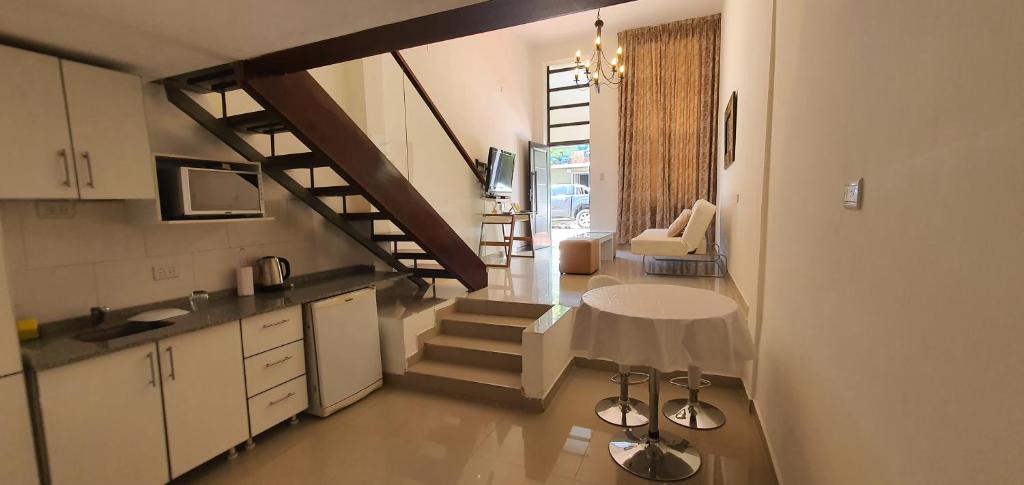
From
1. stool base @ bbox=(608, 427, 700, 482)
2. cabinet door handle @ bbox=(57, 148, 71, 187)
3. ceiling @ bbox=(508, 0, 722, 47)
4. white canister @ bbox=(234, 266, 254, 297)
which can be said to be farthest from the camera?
ceiling @ bbox=(508, 0, 722, 47)

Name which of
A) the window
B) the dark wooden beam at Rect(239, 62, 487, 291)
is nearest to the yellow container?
the dark wooden beam at Rect(239, 62, 487, 291)

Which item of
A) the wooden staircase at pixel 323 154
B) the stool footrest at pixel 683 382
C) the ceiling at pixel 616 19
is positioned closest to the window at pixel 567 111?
the ceiling at pixel 616 19

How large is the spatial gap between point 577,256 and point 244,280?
365 cm

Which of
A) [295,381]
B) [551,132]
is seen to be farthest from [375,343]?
[551,132]

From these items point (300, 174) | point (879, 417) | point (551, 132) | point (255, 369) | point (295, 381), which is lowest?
point (295, 381)

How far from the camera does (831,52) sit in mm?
1437

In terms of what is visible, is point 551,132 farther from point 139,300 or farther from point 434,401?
point 139,300

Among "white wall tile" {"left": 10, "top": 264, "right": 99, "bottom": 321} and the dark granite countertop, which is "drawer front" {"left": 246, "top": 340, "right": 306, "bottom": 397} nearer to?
the dark granite countertop

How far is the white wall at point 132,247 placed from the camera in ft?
6.41

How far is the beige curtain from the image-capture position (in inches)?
284

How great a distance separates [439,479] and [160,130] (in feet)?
8.29

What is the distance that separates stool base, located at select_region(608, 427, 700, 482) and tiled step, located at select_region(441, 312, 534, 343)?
4.00 ft

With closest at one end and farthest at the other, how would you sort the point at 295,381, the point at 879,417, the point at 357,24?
the point at 879,417 < the point at 357,24 < the point at 295,381

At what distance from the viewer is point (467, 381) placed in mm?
2969
